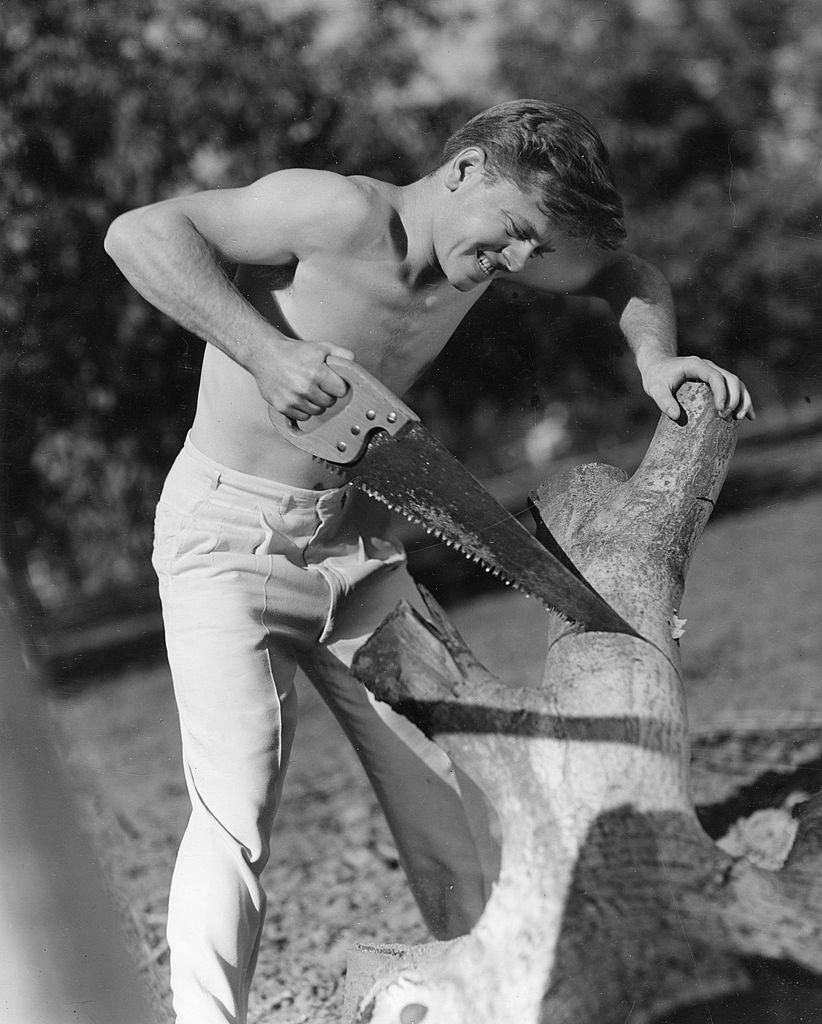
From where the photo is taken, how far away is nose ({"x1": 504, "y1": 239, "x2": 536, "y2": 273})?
1811mm

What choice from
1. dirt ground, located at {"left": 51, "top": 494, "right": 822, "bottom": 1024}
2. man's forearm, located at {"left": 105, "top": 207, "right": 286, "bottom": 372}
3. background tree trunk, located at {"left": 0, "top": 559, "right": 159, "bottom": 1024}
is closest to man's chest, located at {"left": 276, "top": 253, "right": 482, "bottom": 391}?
man's forearm, located at {"left": 105, "top": 207, "right": 286, "bottom": 372}

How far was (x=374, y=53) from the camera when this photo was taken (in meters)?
2.07

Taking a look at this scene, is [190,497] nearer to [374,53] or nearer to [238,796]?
[238,796]

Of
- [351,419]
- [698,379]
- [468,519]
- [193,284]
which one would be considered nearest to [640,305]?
[698,379]

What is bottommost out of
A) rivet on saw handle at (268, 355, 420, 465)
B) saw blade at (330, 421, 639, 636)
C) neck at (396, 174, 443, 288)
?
saw blade at (330, 421, 639, 636)

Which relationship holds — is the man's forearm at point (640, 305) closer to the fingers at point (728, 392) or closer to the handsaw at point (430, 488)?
the fingers at point (728, 392)

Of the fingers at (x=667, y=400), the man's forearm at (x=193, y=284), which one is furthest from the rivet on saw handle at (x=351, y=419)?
the fingers at (x=667, y=400)

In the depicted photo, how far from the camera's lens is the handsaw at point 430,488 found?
1744mm

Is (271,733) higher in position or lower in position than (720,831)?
higher

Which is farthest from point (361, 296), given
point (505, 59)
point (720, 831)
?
point (720, 831)

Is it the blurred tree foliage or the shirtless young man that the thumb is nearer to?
the shirtless young man

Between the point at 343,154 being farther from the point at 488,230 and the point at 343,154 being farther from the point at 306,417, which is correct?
the point at 306,417

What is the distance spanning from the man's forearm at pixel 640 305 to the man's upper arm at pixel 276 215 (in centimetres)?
54

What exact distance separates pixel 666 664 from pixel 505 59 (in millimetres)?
1198
